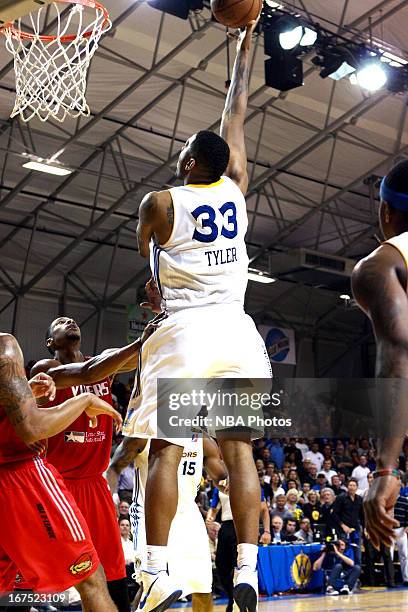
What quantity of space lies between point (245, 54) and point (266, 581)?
382 inches

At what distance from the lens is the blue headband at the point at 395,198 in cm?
325

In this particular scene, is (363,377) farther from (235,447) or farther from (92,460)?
(235,447)

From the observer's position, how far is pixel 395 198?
3.27 meters

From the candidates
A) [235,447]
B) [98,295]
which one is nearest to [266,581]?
[235,447]

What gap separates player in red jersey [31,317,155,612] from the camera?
6.05m

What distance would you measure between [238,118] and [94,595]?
2.64 m

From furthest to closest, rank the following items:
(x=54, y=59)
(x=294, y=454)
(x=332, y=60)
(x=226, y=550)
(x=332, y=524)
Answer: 1. (x=294, y=454)
2. (x=332, y=60)
3. (x=332, y=524)
4. (x=226, y=550)
5. (x=54, y=59)

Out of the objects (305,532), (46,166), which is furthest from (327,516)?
(46,166)

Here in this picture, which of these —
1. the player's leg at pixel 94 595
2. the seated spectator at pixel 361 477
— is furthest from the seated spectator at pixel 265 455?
the player's leg at pixel 94 595

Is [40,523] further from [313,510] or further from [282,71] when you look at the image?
[282,71]

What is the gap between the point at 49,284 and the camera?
77.3 feet

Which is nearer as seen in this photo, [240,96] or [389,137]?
[240,96]

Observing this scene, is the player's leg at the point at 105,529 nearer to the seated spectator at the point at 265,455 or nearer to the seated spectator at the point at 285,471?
the seated spectator at the point at 285,471

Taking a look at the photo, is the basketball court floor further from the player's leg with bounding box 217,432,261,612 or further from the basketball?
the basketball
